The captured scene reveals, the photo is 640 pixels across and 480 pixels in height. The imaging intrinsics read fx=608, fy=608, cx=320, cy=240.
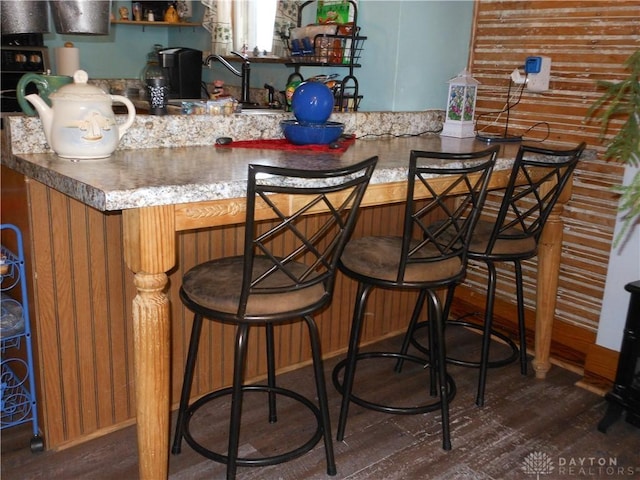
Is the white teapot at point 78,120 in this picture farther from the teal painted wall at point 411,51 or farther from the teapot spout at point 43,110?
the teal painted wall at point 411,51

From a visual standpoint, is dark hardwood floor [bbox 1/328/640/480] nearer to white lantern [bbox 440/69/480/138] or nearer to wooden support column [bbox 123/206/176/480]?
wooden support column [bbox 123/206/176/480]

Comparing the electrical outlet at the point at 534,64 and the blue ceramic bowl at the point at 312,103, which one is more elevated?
the electrical outlet at the point at 534,64

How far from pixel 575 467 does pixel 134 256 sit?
1.54m

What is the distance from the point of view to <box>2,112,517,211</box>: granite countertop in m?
1.41

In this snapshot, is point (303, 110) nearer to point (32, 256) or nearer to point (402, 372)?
point (32, 256)

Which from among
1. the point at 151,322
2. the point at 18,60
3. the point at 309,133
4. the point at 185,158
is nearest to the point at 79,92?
the point at 185,158

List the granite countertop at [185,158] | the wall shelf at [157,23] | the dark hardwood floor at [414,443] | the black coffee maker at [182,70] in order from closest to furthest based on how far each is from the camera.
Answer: the granite countertop at [185,158], the dark hardwood floor at [414,443], the black coffee maker at [182,70], the wall shelf at [157,23]

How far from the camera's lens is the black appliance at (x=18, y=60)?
4.58 m

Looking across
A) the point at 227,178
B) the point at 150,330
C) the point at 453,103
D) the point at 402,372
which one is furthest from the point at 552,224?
the point at 150,330

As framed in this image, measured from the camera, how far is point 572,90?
8.32 ft

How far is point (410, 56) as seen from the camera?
2.71 meters

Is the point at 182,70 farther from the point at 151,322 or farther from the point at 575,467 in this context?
the point at 575,467

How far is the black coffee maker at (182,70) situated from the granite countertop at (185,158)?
2.22 meters

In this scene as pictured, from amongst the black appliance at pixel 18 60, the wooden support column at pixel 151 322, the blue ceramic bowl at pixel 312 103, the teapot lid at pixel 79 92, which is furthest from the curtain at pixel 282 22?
the wooden support column at pixel 151 322
